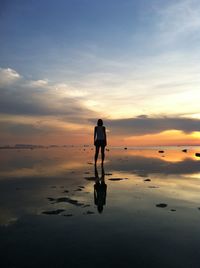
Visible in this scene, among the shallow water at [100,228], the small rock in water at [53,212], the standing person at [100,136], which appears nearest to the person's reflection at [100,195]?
the shallow water at [100,228]

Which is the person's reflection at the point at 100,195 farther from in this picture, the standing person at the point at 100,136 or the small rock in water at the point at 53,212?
the standing person at the point at 100,136

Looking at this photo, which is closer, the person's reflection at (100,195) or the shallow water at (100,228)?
the shallow water at (100,228)

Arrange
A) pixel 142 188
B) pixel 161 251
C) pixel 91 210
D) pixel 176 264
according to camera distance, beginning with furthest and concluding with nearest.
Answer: pixel 142 188 → pixel 91 210 → pixel 161 251 → pixel 176 264

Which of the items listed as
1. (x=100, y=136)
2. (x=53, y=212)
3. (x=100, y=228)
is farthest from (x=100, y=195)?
(x=100, y=136)

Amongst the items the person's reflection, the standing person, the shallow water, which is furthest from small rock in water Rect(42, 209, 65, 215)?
the standing person

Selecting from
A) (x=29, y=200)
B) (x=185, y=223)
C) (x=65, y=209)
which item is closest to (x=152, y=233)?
(x=185, y=223)

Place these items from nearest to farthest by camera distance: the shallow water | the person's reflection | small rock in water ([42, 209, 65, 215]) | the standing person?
the shallow water → small rock in water ([42, 209, 65, 215]) → the person's reflection → the standing person

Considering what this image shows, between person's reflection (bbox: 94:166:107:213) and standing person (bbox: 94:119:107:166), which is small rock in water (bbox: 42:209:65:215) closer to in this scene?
person's reflection (bbox: 94:166:107:213)

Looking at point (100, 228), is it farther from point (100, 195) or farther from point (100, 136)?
point (100, 136)

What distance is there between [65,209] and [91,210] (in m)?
0.67

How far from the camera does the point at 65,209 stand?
6.74m

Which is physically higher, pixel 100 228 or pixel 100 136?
Answer: pixel 100 136

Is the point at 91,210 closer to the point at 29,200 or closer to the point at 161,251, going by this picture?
the point at 29,200

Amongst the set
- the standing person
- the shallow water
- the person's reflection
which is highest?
the standing person
